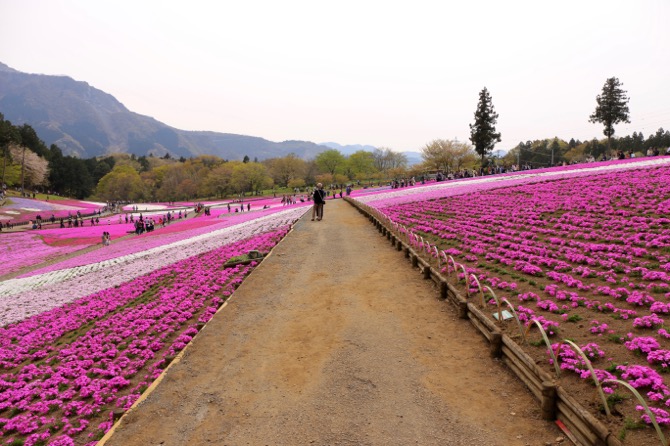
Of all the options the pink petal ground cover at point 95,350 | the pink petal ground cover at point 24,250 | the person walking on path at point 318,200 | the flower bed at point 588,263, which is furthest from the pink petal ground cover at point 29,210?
the flower bed at point 588,263

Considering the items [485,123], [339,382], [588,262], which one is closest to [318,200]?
[588,262]

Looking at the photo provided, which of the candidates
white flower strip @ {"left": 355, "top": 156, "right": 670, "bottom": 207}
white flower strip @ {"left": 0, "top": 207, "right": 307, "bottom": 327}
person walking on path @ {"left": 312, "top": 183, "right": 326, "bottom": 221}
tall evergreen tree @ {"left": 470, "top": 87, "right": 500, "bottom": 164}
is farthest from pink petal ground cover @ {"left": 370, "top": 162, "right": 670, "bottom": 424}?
tall evergreen tree @ {"left": 470, "top": 87, "right": 500, "bottom": 164}

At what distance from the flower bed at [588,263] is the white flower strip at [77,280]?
1581 cm

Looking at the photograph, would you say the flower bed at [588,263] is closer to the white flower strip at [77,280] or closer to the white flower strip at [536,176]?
the white flower strip at [536,176]

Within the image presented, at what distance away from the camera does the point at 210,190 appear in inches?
4085

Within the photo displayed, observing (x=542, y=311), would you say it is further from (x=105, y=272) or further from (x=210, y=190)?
(x=210, y=190)

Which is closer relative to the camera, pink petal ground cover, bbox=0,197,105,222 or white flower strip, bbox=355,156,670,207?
white flower strip, bbox=355,156,670,207

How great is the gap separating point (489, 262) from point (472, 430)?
8.36 meters

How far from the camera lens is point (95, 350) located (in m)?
10.9

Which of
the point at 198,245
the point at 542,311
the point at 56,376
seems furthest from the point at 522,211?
the point at 198,245

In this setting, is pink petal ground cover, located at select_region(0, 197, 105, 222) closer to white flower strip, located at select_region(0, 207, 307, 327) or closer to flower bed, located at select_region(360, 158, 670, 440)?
white flower strip, located at select_region(0, 207, 307, 327)

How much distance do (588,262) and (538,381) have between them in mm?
6793

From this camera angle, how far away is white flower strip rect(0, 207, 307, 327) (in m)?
17.8

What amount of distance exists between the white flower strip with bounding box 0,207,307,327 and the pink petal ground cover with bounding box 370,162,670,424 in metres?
15.7
